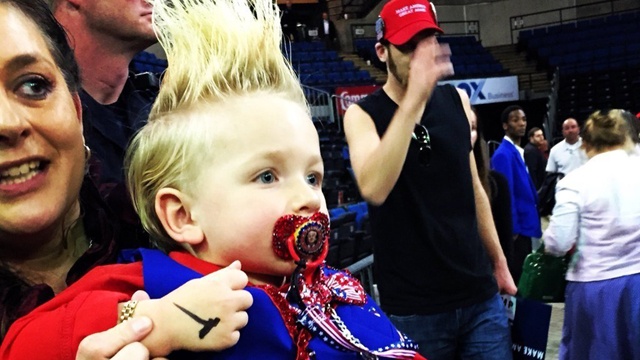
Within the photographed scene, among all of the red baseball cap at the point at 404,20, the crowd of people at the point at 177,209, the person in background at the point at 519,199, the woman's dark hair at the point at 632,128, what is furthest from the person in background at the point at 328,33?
the crowd of people at the point at 177,209

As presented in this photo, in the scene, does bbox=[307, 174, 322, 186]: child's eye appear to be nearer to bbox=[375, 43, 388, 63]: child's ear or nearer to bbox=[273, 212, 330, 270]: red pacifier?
bbox=[273, 212, 330, 270]: red pacifier

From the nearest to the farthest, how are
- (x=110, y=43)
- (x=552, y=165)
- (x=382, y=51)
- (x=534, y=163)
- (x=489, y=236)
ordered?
(x=110, y=43), (x=382, y=51), (x=489, y=236), (x=534, y=163), (x=552, y=165)

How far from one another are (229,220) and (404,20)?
48.5 inches

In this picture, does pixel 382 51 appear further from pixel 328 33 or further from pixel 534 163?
pixel 328 33

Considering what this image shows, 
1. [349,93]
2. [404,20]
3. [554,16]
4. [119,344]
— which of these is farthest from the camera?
[554,16]

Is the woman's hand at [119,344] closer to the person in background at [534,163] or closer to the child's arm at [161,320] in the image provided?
the child's arm at [161,320]

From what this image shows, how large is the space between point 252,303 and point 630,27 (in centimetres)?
1648

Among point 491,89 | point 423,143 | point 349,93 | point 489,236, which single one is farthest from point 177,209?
point 491,89

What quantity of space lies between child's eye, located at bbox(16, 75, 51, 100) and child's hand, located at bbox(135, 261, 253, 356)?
0.32 m

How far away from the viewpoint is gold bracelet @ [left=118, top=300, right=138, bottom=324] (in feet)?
2.61

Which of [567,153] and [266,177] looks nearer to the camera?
[266,177]

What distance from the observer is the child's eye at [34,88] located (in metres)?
0.88

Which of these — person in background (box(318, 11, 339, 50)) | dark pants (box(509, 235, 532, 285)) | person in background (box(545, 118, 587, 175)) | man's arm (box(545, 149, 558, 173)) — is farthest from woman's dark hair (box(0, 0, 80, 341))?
person in background (box(318, 11, 339, 50))

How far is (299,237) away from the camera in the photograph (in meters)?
0.87
